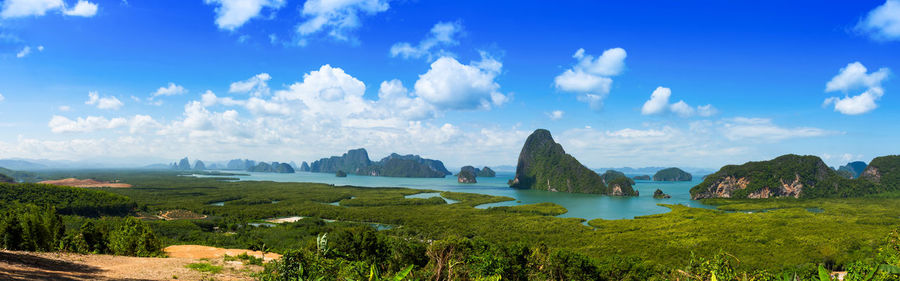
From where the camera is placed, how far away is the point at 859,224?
48.4 m

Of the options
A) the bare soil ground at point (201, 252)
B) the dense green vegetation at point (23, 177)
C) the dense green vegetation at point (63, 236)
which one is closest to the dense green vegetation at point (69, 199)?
the dense green vegetation at point (63, 236)

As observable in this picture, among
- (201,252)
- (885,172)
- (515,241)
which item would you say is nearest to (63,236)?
(201,252)

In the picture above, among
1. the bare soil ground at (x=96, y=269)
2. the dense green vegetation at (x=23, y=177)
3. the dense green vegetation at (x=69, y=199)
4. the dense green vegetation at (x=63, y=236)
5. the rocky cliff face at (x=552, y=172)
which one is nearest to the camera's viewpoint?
the bare soil ground at (x=96, y=269)

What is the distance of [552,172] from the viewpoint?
132 meters

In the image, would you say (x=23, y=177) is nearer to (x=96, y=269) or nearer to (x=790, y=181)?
(x=96, y=269)

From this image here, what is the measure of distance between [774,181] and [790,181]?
340 cm

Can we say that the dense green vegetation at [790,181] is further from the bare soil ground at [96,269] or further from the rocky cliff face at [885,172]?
the bare soil ground at [96,269]

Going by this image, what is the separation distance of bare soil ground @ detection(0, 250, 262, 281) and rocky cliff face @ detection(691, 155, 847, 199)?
352ft

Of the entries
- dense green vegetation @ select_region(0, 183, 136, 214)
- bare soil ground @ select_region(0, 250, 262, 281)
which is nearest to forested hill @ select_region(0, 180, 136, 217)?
dense green vegetation @ select_region(0, 183, 136, 214)

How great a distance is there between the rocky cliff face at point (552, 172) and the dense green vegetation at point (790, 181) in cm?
2221

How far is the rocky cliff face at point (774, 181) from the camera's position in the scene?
94500 mm

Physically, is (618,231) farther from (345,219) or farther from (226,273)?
(226,273)

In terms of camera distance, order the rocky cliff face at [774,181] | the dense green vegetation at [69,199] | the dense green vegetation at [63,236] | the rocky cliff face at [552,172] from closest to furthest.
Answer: the dense green vegetation at [63,236]
the dense green vegetation at [69,199]
the rocky cliff face at [774,181]
the rocky cliff face at [552,172]

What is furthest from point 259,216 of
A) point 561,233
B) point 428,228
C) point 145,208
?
point 561,233
